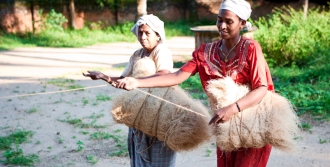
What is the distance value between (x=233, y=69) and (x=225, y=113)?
302 millimetres

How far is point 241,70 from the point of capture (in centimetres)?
237

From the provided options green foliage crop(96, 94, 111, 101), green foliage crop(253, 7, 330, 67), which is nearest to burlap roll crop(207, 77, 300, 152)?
green foliage crop(96, 94, 111, 101)

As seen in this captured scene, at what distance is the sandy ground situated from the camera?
4355mm

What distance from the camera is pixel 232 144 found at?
90.5 inches

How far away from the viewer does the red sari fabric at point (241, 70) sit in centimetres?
232

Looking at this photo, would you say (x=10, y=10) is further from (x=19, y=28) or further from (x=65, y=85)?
(x=65, y=85)

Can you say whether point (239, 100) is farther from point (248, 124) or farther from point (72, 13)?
point (72, 13)

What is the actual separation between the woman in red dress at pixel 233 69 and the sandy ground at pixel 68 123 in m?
0.55

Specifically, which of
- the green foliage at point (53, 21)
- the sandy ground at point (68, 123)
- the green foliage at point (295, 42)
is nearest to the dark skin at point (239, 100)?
the sandy ground at point (68, 123)

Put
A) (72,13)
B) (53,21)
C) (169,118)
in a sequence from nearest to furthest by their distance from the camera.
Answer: (169,118) < (53,21) < (72,13)

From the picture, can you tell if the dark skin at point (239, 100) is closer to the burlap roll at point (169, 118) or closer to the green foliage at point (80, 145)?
the burlap roll at point (169, 118)

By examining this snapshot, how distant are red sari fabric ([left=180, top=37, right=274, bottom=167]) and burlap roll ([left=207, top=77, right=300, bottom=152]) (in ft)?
0.28

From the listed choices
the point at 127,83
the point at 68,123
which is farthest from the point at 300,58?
the point at 127,83

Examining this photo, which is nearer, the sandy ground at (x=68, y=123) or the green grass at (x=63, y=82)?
the sandy ground at (x=68, y=123)
